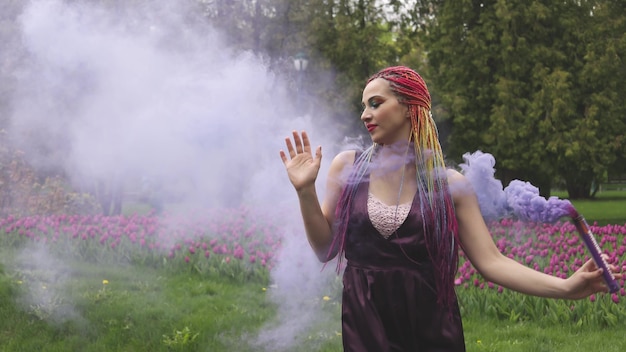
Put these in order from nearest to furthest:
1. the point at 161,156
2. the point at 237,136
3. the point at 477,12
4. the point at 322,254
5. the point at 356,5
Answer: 1. the point at 322,254
2. the point at 237,136
3. the point at 161,156
4. the point at 477,12
5. the point at 356,5

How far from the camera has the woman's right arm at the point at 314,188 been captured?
2.63m

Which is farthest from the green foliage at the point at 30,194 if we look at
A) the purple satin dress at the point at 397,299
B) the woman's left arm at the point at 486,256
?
the woman's left arm at the point at 486,256

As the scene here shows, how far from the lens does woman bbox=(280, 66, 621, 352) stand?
8.51 ft

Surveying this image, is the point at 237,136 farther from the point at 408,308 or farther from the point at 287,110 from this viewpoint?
the point at 408,308

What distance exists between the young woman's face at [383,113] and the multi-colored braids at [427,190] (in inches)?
1.0

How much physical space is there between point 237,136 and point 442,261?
3.22 metres

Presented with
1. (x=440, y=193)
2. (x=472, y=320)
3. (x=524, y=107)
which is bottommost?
(x=472, y=320)

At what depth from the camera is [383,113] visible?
2.65 meters

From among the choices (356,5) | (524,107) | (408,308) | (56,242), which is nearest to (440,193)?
(408,308)

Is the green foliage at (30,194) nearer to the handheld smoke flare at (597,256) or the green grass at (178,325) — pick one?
the green grass at (178,325)

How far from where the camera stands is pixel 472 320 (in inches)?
231

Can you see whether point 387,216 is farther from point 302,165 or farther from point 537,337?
point 537,337

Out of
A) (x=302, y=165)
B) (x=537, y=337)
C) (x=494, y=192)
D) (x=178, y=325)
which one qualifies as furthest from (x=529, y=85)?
(x=302, y=165)

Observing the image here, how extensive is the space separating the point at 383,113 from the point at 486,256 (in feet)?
2.04
